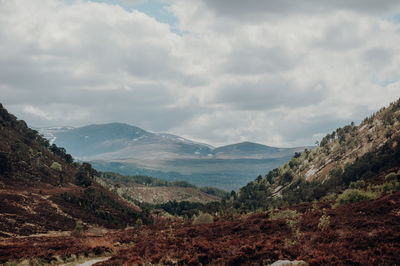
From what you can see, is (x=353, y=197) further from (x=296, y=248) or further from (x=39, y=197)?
(x=39, y=197)

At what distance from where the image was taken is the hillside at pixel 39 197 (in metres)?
70.7

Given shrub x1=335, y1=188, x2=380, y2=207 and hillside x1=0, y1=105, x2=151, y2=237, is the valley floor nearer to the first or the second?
shrub x1=335, y1=188, x2=380, y2=207

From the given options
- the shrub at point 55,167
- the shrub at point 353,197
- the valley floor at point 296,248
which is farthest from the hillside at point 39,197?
the shrub at point 353,197

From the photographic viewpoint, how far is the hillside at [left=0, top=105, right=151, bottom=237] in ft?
232

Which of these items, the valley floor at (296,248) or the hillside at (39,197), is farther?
the hillside at (39,197)

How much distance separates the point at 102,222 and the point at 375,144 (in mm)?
152471

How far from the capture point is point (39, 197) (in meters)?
98.6

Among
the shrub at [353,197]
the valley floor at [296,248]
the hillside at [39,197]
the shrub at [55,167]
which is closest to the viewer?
the valley floor at [296,248]

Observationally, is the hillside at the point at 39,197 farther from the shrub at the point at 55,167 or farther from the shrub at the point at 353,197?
the shrub at the point at 353,197

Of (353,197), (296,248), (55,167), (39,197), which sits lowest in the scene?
(39,197)

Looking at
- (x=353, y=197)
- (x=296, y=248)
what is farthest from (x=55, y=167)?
(x=296, y=248)

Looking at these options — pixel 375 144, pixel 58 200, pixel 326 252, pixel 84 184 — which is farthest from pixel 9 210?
pixel 375 144

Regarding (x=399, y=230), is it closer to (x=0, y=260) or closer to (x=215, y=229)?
(x=215, y=229)

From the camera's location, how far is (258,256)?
18.6 metres
